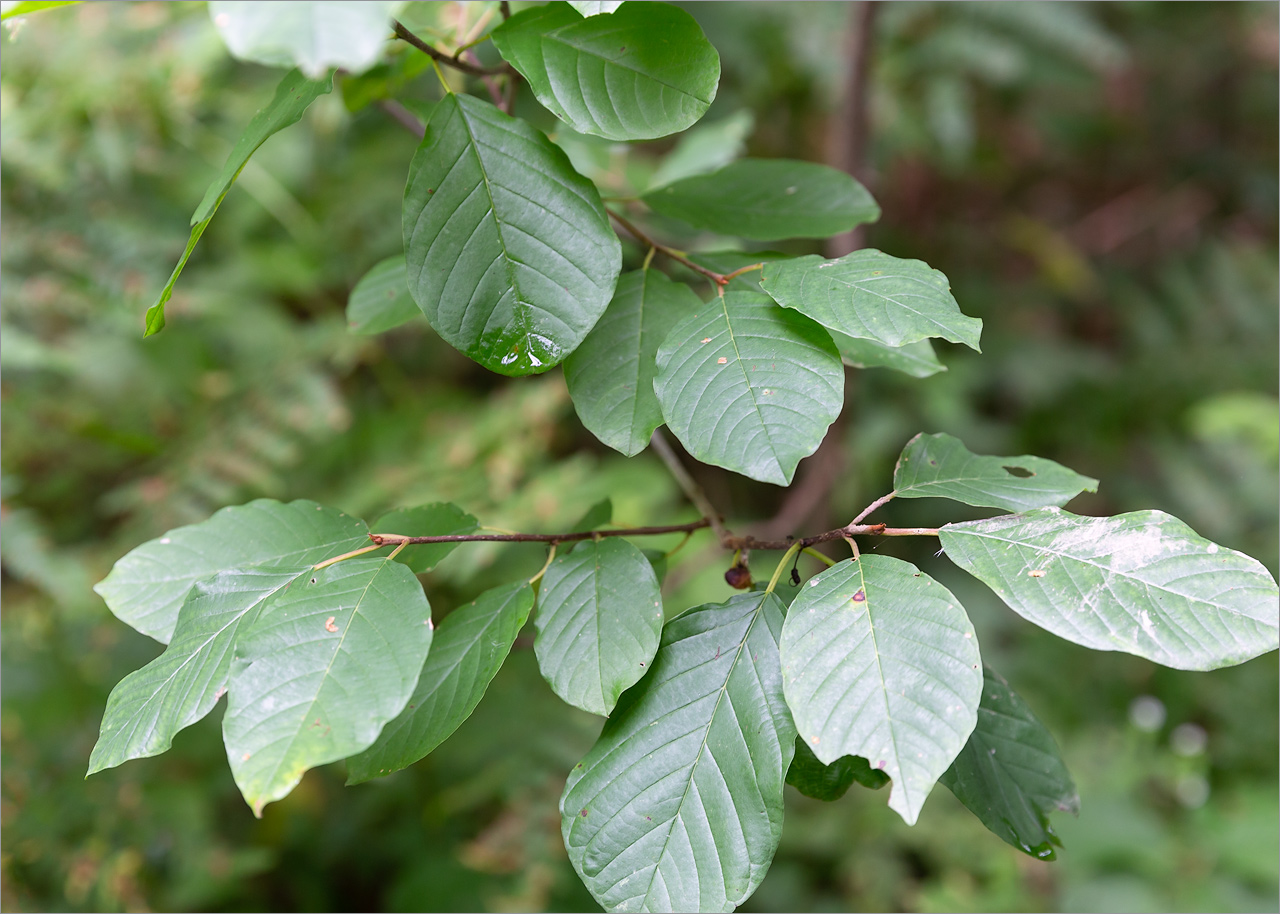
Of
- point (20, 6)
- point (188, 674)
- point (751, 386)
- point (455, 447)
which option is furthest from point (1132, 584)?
point (455, 447)

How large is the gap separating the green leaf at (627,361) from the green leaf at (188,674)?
0.22 metres

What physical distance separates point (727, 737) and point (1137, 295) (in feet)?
9.48

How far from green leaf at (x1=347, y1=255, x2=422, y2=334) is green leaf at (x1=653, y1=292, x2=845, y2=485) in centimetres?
31

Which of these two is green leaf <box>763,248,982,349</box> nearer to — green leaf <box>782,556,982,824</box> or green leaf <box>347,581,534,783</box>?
green leaf <box>782,556,982,824</box>

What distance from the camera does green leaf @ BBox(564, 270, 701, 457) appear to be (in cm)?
57

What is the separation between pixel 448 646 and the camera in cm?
59

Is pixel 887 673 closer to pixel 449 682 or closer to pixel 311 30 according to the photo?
pixel 449 682

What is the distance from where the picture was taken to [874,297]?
530 millimetres

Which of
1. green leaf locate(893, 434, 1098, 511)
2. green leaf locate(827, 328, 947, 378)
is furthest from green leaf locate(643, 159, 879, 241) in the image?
green leaf locate(893, 434, 1098, 511)

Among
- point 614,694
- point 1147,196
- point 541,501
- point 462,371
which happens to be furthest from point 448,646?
point 1147,196

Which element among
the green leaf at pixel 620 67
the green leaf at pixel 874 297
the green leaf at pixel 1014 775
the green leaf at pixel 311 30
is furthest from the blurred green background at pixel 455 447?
the green leaf at pixel 1014 775

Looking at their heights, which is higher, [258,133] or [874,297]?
[258,133]

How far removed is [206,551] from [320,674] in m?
0.24

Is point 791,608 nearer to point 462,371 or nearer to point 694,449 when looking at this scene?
point 694,449
